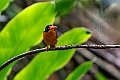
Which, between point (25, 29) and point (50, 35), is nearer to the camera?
point (50, 35)

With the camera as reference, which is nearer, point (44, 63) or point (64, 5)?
point (64, 5)

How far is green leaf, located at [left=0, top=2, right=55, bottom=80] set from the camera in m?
Result: 0.73

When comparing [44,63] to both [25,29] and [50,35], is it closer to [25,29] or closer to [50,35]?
[25,29]

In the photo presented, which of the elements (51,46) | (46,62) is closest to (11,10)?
(46,62)

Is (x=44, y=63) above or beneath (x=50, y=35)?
beneath

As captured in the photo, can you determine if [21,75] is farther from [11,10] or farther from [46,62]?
[11,10]

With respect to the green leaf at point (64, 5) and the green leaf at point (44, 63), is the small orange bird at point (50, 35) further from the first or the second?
the green leaf at point (44, 63)

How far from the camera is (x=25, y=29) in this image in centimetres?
76

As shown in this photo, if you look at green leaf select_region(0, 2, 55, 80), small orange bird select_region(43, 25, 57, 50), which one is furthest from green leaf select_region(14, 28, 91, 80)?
small orange bird select_region(43, 25, 57, 50)

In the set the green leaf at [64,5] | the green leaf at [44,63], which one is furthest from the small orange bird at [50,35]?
the green leaf at [44,63]

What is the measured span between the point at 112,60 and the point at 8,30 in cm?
99

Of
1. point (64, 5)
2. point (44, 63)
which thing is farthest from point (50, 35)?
point (44, 63)

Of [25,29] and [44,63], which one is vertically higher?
[25,29]

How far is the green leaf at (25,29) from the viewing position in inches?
28.7
